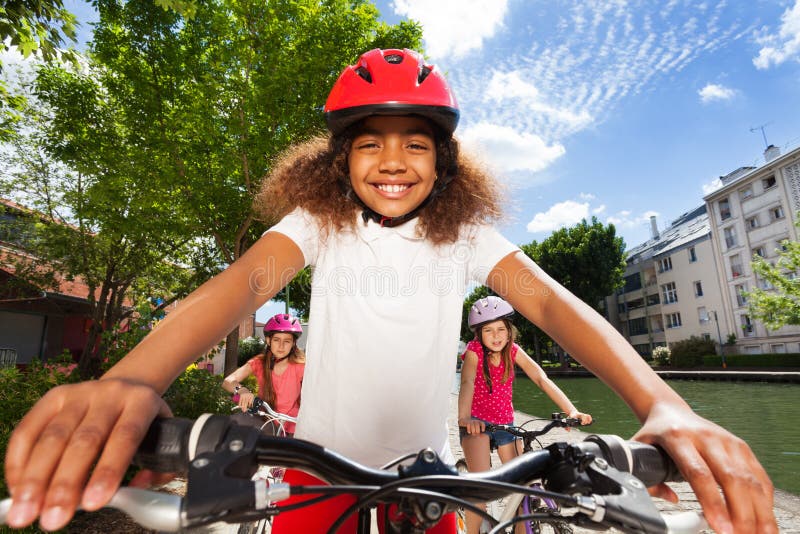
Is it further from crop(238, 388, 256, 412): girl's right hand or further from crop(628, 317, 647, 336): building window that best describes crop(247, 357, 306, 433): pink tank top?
crop(628, 317, 647, 336): building window

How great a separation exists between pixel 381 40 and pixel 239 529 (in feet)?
38.8

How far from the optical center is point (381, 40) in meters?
12.3

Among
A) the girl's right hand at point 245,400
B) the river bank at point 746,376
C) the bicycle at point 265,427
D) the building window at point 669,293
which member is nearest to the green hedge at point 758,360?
the river bank at point 746,376

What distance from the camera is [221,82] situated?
1126 cm

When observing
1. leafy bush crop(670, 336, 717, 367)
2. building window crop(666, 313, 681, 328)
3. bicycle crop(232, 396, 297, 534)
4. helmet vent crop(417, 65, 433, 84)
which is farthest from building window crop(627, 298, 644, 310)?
helmet vent crop(417, 65, 433, 84)

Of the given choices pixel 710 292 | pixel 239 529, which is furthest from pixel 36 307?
pixel 710 292

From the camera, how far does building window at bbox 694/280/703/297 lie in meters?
49.1

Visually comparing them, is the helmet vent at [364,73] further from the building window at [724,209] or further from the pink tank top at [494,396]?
the building window at [724,209]

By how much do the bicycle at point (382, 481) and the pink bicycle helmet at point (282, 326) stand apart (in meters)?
5.92

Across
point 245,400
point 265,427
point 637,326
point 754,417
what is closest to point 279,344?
point 245,400

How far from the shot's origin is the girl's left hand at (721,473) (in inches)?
33.6

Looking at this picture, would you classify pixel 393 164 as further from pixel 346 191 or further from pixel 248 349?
pixel 248 349

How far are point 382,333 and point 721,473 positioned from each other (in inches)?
41.4

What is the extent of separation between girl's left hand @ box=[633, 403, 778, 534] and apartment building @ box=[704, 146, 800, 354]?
4728 centimetres
